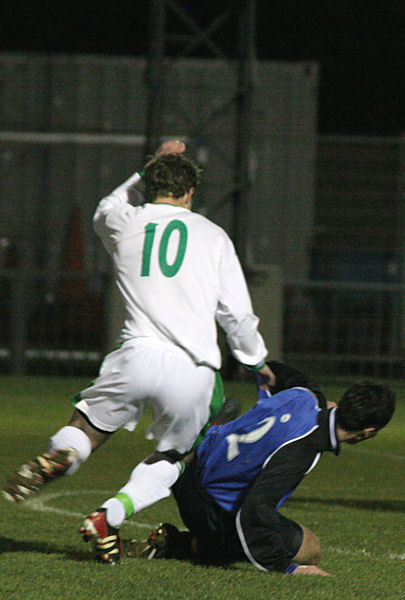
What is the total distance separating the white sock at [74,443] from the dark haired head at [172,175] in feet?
3.54

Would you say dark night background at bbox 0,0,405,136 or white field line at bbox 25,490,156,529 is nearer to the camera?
white field line at bbox 25,490,156,529

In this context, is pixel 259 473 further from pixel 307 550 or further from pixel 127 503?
pixel 127 503

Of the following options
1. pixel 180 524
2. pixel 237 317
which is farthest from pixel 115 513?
pixel 180 524

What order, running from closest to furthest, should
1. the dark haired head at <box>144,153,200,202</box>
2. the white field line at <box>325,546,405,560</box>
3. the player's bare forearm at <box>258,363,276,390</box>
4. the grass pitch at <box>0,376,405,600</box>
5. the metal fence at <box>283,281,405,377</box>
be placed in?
the grass pitch at <box>0,376,405,600</box> → the dark haired head at <box>144,153,200,202</box> → the player's bare forearm at <box>258,363,276,390</box> → the white field line at <box>325,546,405,560</box> → the metal fence at <box>283,281,405,377</box>

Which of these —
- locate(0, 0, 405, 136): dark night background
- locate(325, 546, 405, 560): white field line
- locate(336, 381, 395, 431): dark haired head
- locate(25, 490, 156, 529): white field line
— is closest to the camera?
locate(336, 381, 395, 431): dark haired head

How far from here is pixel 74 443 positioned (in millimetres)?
4855

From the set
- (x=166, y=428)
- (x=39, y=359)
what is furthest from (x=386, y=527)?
(x=39, y=359)

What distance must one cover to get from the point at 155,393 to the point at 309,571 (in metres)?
1.00

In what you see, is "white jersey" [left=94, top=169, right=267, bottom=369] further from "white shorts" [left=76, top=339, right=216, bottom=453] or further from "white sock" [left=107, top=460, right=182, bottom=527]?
"white sock" [left=107, top=460, right=182, bottom=527]

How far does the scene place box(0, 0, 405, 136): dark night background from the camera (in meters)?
21.5

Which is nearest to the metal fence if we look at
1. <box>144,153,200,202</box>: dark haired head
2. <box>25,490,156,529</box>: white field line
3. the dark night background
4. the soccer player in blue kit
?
the dark night background

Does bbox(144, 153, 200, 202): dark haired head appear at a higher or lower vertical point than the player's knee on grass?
higher

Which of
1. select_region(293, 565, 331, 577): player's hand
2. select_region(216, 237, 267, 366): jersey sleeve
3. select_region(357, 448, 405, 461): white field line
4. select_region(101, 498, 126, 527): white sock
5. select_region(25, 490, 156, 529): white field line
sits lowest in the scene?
select_region(357, 448, 405, 461): white field line

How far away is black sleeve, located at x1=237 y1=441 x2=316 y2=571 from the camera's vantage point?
4.73 m
